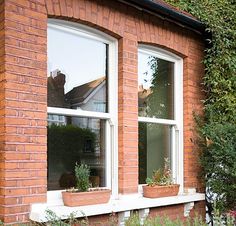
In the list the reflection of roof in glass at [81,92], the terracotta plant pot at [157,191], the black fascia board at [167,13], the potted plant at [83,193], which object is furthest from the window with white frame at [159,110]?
the potted plant at [83,193]

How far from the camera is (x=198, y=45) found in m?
6.56

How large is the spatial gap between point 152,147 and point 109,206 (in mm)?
1506

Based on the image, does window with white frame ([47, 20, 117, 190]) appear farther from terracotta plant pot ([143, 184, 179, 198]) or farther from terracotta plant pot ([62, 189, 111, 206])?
terracotta plant pot ([143, 184, 179, 198])

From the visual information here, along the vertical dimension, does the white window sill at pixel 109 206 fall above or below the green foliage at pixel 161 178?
below

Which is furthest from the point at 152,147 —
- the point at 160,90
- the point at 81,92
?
the point at 81,92

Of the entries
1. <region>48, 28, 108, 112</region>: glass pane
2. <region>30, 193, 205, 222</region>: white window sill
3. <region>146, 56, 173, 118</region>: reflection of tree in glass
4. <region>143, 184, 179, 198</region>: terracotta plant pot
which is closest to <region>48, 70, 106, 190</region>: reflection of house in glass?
<region>48, 28, 108, 112</region>: glass pane

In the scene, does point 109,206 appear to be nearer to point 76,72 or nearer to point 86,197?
point 86,197

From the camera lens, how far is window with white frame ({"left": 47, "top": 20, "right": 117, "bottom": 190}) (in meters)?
4.67

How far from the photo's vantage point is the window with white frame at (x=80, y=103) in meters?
4.67

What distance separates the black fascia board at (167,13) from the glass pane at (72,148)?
167cm

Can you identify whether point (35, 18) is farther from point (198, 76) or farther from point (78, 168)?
point (198, 76)

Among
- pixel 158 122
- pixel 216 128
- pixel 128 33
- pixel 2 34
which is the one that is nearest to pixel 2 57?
pixel 2 34

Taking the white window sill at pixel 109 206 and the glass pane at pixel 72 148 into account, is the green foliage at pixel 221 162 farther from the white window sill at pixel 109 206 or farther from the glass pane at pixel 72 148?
the glass pane at pixel 72 148

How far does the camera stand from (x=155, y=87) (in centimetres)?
612
